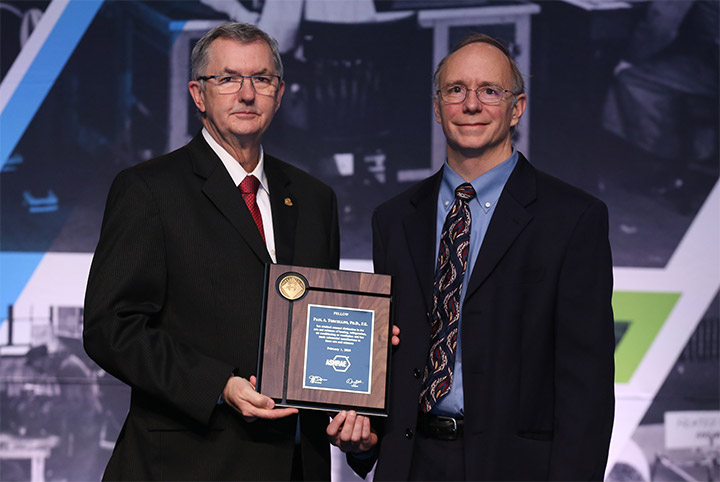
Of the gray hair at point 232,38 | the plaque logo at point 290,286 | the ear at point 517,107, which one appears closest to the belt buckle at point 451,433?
the plaque logo at point 290,286

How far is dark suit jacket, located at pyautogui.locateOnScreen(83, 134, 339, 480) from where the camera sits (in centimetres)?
225

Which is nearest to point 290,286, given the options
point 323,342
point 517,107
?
point 323,342

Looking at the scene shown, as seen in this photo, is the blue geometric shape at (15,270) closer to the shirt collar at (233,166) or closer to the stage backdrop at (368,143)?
the stage backdrop at (368,143)

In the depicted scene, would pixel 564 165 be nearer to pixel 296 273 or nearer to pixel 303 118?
pixel 303 118

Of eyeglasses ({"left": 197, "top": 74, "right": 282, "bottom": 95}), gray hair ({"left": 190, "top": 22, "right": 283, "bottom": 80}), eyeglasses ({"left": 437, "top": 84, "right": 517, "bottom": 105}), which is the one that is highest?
gray hair ({"left": 190, "top": 22, "right": 283, "bottom": 80})

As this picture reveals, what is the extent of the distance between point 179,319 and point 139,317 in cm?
12

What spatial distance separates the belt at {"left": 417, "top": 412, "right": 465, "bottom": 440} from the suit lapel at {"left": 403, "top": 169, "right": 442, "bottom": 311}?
29 cm

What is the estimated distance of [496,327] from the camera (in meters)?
A: 2.19

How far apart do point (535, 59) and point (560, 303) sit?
2.02 metres

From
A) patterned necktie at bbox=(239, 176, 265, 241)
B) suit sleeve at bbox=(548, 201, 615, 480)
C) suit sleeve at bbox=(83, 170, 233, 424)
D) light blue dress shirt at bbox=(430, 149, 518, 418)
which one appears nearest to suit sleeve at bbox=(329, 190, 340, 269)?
patterned necktie at bbox=(239, 176, 265, 241)

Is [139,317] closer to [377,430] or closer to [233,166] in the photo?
[233,166]

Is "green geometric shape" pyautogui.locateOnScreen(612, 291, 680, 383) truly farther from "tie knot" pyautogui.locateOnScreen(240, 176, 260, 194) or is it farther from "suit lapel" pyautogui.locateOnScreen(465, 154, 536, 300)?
"tie knot" pyautogui.locateOnScreen(240, 176, 260, 194)

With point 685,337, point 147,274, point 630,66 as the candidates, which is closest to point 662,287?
point 685,337

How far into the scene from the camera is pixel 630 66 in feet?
12.7
